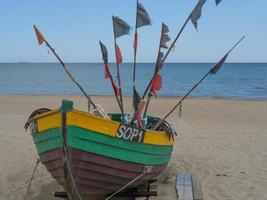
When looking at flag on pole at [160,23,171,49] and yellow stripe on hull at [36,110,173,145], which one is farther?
flag on pole at [160,23,171,49]

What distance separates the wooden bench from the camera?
22.5ft

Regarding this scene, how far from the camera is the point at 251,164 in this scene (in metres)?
9.15

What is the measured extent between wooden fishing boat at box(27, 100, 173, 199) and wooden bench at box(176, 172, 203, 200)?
1247 millimetres

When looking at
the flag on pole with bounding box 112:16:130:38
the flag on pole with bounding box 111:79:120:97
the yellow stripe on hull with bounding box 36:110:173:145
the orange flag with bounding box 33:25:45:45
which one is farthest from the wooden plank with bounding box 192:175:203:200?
the orange flag with bounding box 33:25:45:45

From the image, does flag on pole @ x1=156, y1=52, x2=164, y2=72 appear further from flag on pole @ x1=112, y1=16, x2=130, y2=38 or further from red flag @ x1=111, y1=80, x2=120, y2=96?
red flag @ x1=111, y1=80, x2=120, y2=96

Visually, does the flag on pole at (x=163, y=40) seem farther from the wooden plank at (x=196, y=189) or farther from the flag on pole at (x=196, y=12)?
the wooden plank at (x=196, y=189)

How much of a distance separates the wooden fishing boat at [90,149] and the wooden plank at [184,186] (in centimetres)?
123

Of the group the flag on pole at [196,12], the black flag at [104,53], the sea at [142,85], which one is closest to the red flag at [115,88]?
the black flag at [104,53]

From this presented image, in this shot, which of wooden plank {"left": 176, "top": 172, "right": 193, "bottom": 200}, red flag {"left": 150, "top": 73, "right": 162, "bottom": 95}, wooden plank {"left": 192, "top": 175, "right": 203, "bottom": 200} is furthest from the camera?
wooden plank {"left": 176, "top": 172, "right": 193, "bottom": 200}

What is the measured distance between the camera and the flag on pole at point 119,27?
644 cm

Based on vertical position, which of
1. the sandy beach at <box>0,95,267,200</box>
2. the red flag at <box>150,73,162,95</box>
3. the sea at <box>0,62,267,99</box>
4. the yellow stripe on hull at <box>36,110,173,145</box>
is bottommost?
the sea at <box>0,62,267,99</box>

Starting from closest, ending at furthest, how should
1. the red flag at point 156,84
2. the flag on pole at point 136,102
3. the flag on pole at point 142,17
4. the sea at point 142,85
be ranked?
the flag on pole at point 136,102 < the red flag at point 156,84 < the flag on pole at point 142,17 < the sea at point 142,85

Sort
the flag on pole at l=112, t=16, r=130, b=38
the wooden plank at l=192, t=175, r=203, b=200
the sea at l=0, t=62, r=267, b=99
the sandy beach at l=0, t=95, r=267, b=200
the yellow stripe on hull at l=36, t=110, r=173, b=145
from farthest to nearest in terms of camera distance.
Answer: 1. the sea at l=0, t=62, r=267, b=99
2. the sandy beach at l=0, t=95, r=267, b=200
3. the wooden plank at l=192, t=175, r=203, b=200
4. the flag on pole at l=112, t=16, r=130, b=38
5. the yellow stripe on hull at l=36, t=110, r=173, b=145

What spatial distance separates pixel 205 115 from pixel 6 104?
1157 cm
